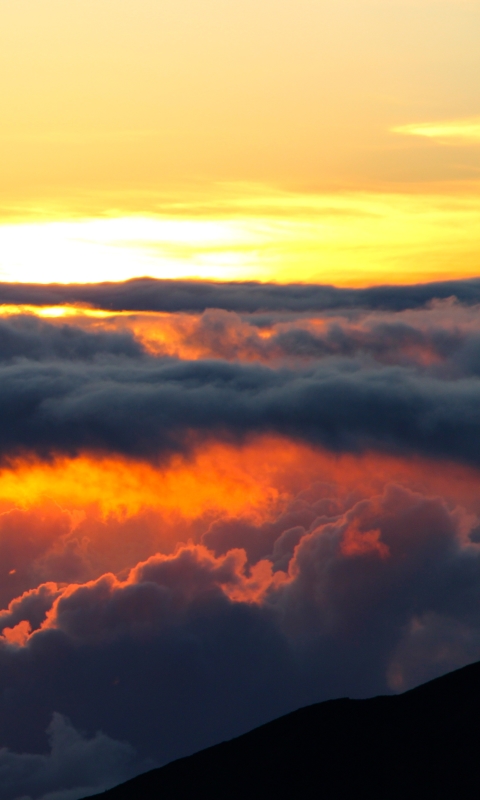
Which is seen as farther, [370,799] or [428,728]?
[428,728]

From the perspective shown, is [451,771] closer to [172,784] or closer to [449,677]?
[449,677]

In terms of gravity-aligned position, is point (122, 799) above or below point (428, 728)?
below

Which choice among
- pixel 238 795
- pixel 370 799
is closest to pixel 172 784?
pixel 238 795

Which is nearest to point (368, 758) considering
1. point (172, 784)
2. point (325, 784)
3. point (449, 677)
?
point (325, 784)

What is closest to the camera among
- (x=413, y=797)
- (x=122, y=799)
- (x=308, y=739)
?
(x=413, y=797)

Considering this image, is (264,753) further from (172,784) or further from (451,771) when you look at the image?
(451,771)

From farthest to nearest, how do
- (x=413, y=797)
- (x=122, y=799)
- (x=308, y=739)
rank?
(x=122, y=799) → (x=308, y=739) → (x=413, y=797)
